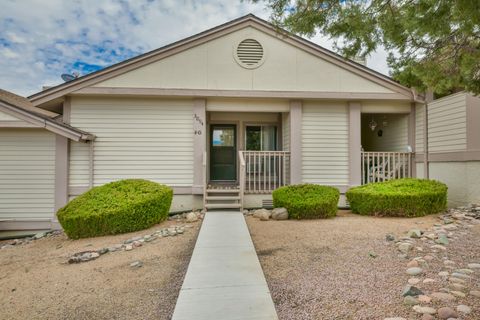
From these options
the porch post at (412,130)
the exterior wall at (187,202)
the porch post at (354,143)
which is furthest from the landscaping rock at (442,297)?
the porch post at (412,130)

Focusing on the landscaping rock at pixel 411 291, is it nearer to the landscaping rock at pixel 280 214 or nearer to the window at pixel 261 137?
the landscaping rock at pixel 280 214

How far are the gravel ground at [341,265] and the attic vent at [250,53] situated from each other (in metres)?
4.55

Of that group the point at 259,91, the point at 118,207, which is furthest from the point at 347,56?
the point at 118,207

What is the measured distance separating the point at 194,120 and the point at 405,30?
18.0ft

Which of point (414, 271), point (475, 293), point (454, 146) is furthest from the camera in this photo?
point (454, 146)

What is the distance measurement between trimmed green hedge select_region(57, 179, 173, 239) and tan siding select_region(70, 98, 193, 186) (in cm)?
155

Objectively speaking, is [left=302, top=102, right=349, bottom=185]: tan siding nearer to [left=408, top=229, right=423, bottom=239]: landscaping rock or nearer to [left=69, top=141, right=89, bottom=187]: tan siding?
[left=408, top=229, right=423, bottom=239]: landscaping rock

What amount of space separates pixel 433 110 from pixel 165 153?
302 inches

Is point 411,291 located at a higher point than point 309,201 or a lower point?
lower

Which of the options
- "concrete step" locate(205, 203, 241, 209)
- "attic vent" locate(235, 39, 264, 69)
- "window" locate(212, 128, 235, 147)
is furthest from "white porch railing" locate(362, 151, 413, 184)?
"window" locate(212, 128, 235, 147)

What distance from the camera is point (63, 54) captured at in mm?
13781

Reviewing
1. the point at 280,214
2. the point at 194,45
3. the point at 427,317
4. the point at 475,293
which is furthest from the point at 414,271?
the point at 194,45

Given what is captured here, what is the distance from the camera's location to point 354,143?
800 centimetres

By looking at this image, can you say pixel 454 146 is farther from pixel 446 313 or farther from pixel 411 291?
pixel 446 313
